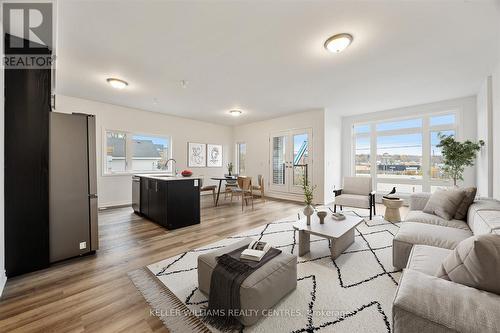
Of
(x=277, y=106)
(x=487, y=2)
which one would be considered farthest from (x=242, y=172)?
(x=487, y=2)

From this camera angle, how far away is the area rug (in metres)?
1.46

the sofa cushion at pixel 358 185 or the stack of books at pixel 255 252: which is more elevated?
the sofa cushion at pixel 358 185

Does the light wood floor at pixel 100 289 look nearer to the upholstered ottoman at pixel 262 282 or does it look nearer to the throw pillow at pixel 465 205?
the upholstered ottoman at pixel 262 282

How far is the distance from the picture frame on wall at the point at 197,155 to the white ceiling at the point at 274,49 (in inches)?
97.0

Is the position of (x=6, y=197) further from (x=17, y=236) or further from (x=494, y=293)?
(x=494, y=293)

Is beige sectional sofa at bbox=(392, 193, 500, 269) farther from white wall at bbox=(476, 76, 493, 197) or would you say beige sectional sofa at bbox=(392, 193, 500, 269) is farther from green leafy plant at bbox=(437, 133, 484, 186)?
green leafy plant at bbox=(437, 133, 484, 186)

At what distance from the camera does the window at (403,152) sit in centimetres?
509

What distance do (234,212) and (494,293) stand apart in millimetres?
4057

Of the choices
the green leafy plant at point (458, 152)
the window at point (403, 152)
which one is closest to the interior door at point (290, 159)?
the window at point (403, 152)

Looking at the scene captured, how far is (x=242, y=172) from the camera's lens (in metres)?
7.97

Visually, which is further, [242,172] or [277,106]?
[242,172]

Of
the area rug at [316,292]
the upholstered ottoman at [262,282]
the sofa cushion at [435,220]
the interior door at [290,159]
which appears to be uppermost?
the interior door at [290,159]

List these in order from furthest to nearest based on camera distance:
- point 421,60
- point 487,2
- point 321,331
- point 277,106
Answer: point 277,106
point 421,60
point 487,2
point 321,331

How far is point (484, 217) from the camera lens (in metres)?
1.87
